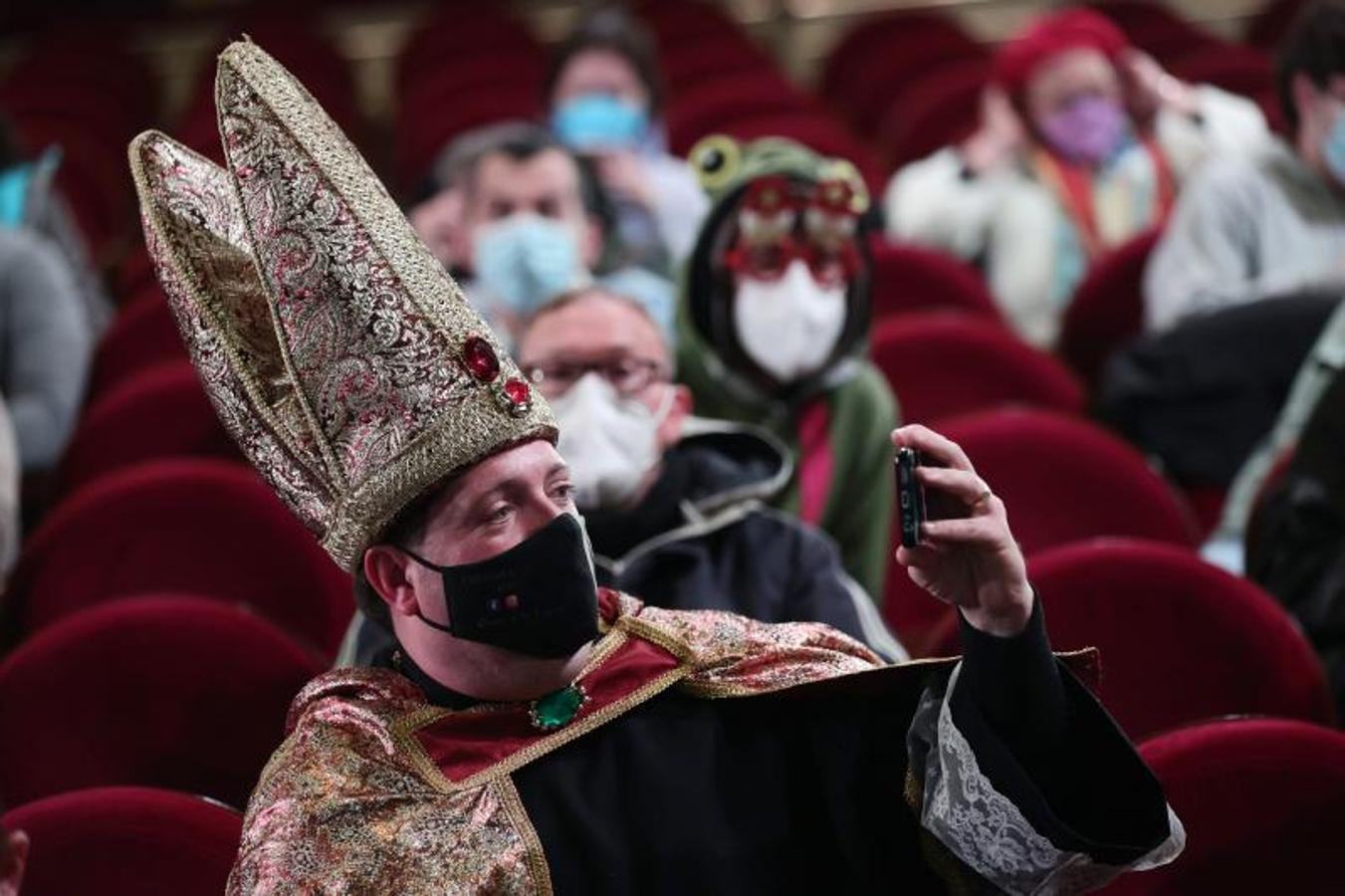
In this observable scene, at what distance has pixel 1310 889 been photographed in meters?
1.83

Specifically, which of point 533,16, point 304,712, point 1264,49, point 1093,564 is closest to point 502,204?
point 1093,564

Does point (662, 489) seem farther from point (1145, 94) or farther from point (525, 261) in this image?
point (1145, 94)

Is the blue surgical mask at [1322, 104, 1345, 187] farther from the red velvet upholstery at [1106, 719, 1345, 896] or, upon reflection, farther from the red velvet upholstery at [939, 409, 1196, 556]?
the red velvet upholstery at [1106, 719, 1345, 896]

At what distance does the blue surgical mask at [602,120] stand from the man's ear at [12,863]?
9.30 ft

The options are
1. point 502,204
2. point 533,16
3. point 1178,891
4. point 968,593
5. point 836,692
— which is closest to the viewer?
point 968,593

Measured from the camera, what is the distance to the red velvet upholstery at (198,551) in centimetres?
259

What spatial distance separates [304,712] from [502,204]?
5.98 ft

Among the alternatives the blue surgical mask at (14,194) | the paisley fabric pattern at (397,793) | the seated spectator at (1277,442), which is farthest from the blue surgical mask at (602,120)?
the paisley fabric pattern at (397,793)

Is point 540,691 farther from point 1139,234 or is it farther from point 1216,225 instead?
point 1139,234

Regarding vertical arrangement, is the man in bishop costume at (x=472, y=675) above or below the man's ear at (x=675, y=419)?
above

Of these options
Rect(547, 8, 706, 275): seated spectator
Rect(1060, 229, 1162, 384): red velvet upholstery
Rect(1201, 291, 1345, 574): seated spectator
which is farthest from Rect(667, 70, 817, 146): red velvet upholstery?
Rect(1201, 291, 1345, 574): seated spectator

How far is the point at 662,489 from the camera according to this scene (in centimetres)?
232

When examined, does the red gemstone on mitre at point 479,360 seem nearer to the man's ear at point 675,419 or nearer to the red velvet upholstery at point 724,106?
the man's ear at point 675,419

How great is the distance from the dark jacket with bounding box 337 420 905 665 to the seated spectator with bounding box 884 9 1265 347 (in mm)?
1748
